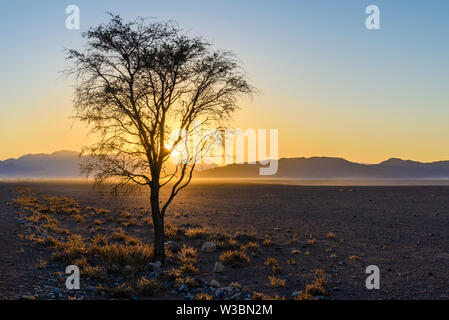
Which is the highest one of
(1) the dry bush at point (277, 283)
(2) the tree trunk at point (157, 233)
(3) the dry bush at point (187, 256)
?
(2) the tree trunk at point (157, 233)

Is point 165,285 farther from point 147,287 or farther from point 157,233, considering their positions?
point 157,233

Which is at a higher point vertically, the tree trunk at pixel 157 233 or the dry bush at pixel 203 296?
the tree trunk at pixel 157 233

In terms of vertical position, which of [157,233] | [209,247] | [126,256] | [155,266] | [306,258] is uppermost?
[157,233]

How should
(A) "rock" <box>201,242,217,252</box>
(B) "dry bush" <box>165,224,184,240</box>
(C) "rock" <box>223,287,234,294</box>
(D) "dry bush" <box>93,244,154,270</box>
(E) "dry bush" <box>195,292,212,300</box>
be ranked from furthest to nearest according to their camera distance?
(B) "dry bush" <box>165,224,184,240</box>, (A) "rock" <box>201,242,217,252</box>, (D) "dry bush" <box>93,244,154,270</box>, (C) "rock" <box>223,287,234,294</box>, (E) "dry bush" <box>195,292,212,300</box>

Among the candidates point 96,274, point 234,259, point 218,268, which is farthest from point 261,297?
point 96,274

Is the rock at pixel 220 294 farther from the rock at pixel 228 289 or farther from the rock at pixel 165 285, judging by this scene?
the rock at pixel 165 285

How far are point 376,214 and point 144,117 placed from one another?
27.7m

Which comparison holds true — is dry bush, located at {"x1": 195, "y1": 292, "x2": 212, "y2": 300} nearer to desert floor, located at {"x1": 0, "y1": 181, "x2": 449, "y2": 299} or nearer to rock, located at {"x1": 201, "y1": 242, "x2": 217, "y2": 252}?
desert floor, located at {"x1": 0, "y1": 181, "x2": 449, "y2": 299}

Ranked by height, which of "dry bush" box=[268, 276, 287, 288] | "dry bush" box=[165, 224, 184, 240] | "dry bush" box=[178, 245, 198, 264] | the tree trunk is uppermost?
the tree trunk

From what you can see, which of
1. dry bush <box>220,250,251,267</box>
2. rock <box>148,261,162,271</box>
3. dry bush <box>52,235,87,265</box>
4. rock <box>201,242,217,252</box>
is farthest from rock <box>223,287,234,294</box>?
dry bush <box>52,235,87,265</box>

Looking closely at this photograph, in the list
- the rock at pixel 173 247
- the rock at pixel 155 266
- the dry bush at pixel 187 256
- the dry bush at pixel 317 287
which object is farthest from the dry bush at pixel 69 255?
the dry bush at pixel 317 287

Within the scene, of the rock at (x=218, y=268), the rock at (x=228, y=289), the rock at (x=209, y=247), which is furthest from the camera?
the rock at (x=209, y=247)

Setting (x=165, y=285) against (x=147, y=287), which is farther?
(x=165, y=285)
